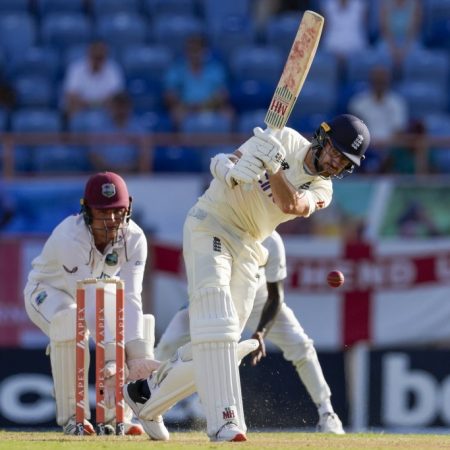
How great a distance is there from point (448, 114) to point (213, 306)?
7.54 m

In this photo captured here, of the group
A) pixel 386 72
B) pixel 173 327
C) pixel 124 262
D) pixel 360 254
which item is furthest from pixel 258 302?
pixel 386 72

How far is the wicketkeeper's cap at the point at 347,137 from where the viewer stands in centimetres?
730

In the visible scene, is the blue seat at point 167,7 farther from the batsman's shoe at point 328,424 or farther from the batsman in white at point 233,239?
the batsman in white at point 233,239

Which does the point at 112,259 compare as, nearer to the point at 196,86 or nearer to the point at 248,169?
the point at 248,169

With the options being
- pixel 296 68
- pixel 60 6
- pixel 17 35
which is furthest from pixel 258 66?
pixel 296 68

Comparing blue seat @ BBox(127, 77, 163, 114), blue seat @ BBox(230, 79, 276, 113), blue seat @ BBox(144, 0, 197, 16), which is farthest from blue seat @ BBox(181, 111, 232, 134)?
blue seat @ BBox(144, 0, 197, 16)

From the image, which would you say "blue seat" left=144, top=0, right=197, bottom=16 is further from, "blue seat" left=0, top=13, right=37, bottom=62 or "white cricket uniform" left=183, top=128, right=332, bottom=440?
"white cricket uniform" left=183, top=128, right=332, bottom=440

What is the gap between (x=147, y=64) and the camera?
14.4m

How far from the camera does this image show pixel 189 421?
11.1 m

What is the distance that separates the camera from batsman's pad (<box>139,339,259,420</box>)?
7420mm

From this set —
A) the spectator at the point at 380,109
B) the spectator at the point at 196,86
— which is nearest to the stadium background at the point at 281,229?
the spectator at the point at 196,86

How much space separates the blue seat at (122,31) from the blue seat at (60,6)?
1.58 feet

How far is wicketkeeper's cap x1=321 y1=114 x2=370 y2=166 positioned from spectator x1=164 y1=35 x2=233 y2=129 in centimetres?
644

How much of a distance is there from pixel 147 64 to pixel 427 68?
2.74 m
